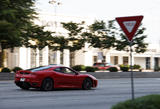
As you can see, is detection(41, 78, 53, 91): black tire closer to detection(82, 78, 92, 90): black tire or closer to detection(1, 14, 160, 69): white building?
detection(82, 78, 92, 90): black tire

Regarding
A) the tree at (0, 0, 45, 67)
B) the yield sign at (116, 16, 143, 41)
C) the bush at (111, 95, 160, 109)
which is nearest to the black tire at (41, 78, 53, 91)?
the tree at (0, 0, 45, 67)

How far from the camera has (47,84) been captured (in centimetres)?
1775

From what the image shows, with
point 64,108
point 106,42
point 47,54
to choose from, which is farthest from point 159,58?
point 64,108

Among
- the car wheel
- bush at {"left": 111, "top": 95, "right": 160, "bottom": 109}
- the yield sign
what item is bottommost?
the car wheel

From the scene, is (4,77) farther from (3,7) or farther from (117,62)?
(117,62)

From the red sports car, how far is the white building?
87.9 feet

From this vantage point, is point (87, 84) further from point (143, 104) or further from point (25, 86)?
point (143, 104)

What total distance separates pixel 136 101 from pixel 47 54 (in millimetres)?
52288

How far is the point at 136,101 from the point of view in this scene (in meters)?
8.41

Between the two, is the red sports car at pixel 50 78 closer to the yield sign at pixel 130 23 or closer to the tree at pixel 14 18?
the tree at pixel 14 18

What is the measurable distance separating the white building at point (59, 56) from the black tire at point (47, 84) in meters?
27.8

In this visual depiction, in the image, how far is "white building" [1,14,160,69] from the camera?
56.4m

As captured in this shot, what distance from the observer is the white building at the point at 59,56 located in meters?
56.4

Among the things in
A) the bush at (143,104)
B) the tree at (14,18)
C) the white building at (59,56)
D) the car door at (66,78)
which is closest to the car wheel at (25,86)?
the car door at (66,78)
